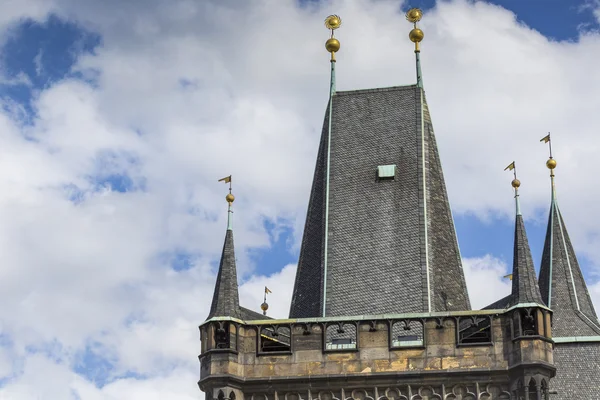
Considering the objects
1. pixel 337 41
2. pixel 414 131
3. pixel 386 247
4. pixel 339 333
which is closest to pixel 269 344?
pixel 339 333

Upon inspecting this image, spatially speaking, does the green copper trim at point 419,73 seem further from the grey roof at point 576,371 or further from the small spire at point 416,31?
the grey roof at point 576,371

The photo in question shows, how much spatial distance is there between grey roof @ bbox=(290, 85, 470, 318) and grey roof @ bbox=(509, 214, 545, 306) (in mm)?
1966

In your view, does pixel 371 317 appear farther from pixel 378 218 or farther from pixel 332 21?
pixel 332 21

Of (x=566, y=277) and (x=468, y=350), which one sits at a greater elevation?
(x=566, y=277)

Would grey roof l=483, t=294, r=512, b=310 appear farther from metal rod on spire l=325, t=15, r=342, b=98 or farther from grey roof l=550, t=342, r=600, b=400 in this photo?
metal rod on spire l=325, t=15, r=342, b=98

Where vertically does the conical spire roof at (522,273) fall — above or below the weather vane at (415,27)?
below

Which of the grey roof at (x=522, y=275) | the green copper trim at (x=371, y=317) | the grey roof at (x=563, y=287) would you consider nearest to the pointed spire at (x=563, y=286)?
the grey roof at (x=563, y=287)

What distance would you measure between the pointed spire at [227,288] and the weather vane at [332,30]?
7.52 m

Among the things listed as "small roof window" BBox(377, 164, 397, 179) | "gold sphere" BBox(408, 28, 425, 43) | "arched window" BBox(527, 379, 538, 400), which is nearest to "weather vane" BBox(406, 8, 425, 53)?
"gold sphere" BBox(408, 28, 425, 43)

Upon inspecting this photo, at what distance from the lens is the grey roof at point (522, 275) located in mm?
35250

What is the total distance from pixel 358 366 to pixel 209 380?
9.57 feet

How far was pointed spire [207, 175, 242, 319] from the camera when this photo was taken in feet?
118

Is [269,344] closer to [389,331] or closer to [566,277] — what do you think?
[389,331]

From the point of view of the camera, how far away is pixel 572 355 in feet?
129
